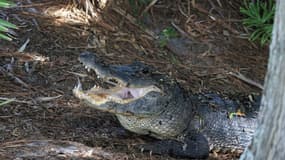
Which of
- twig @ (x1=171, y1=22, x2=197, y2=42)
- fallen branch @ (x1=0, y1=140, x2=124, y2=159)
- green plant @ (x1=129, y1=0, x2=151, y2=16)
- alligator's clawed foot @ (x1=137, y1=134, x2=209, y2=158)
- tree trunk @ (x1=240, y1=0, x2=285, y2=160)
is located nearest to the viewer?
tree trunk @ (x1=240, y1=0, x2=285, y2=160)

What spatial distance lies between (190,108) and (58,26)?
178 cm

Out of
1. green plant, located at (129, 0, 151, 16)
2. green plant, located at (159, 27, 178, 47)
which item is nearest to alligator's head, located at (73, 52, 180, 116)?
green plant, located at (159, 27, 178, 47)

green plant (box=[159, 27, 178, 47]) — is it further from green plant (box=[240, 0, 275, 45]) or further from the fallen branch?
the fallen branch

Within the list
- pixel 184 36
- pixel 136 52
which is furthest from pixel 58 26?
pixel 184 36

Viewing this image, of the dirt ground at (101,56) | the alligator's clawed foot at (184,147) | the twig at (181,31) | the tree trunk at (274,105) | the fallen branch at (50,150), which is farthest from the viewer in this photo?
the twig at (181,31)

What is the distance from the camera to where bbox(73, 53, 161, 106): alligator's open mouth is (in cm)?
430

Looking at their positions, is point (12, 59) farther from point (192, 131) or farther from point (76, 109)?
point (192, 131)

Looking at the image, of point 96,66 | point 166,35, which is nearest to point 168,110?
point 96,66

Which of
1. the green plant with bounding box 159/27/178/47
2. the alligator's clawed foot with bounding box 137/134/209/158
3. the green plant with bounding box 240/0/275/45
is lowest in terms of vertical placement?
the alligator's clawed foot with bounding box 137/134/209/158

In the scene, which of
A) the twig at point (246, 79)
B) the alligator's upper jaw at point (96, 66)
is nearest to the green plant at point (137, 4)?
the twig at point (246, 79)

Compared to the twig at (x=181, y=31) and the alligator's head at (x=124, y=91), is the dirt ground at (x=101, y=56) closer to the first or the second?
the twig at (x=181, y=31)

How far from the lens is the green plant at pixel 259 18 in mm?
6453

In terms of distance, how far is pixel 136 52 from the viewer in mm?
5984

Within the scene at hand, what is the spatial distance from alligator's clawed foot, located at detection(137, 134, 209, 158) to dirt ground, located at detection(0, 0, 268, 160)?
3.2 inches
